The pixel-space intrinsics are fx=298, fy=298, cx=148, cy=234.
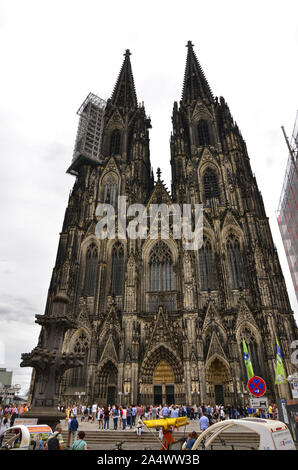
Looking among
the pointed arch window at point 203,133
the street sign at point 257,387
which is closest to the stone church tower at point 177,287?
the pointed arch window at point 203,133

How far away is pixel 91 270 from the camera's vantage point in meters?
28.7

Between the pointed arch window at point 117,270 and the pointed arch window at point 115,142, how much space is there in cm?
1401

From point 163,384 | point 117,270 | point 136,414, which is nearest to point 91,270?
point 117,270

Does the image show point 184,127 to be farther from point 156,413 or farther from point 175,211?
point 156,413

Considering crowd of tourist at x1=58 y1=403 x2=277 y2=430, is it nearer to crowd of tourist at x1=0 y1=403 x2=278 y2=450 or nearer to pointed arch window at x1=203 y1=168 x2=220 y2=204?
crowd of tourist at x1=0 y1=403 x2=278 y2=450

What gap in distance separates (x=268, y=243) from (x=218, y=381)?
13.1 m

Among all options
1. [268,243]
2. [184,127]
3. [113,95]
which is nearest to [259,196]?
[268,243]

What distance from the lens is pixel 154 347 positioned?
76.6ft

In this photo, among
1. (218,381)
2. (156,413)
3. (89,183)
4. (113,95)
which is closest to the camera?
(156,413)

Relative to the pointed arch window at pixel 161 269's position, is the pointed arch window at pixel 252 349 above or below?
below

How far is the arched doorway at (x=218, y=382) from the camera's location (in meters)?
21.7

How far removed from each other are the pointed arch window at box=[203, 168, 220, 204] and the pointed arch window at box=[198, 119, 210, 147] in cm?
458

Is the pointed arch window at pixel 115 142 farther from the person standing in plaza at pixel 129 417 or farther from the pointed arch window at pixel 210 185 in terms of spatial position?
the person standing in plaza at pixel 129 417

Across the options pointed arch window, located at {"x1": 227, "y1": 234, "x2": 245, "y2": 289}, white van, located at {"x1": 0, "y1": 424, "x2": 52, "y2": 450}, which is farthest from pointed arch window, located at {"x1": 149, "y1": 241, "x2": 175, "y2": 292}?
white van, located at {"x1": 0, "y1": 424, "x2": 52, "y2": 450}
